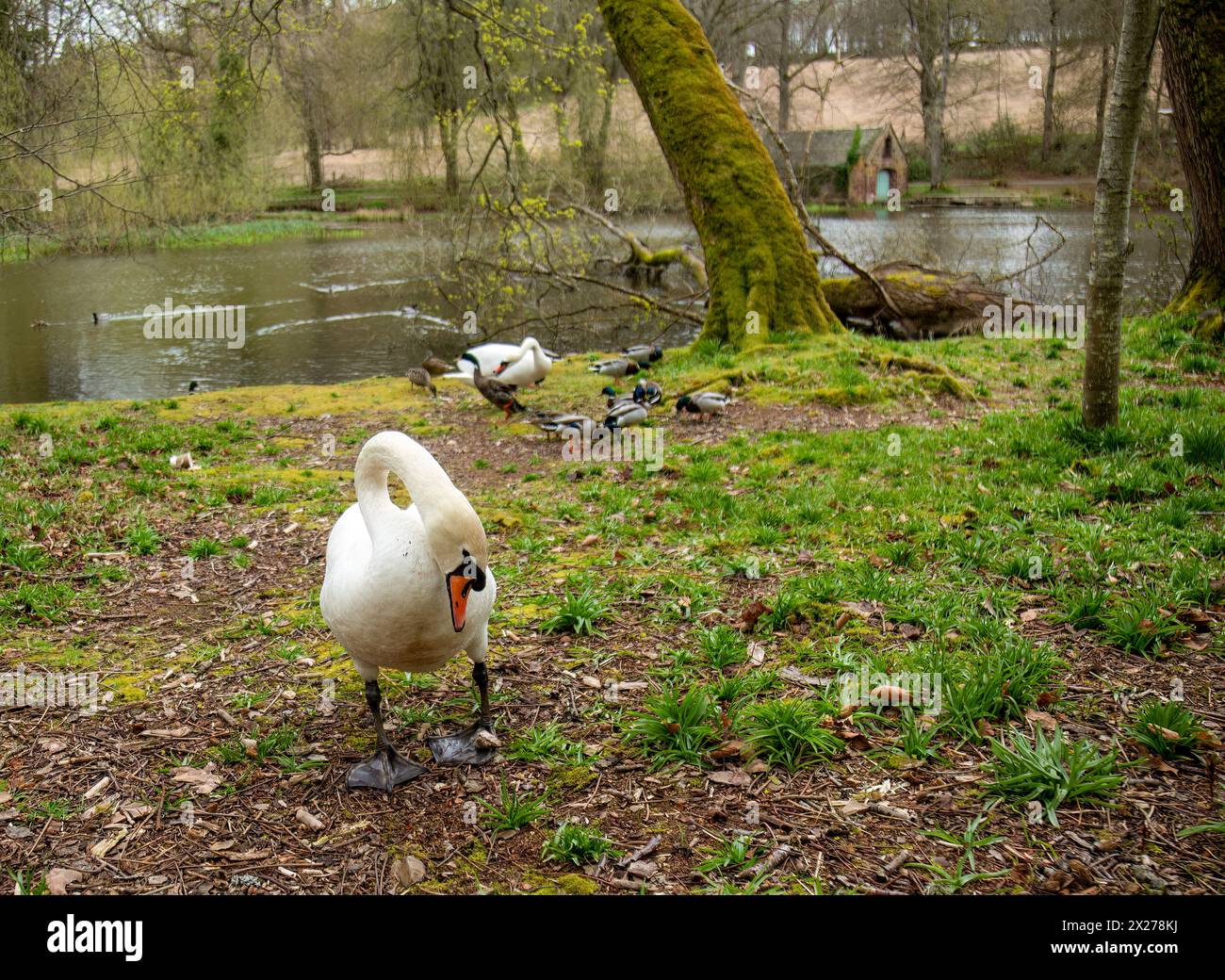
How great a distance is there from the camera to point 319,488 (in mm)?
8953

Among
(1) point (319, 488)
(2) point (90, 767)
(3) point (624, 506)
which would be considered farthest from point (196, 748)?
(1) point (319, 488)

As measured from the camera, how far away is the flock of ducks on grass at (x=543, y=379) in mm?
10336

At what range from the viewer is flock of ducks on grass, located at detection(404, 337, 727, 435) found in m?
10.3

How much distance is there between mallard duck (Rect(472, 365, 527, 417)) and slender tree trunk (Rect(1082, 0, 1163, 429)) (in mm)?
6879

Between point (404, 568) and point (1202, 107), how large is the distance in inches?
443

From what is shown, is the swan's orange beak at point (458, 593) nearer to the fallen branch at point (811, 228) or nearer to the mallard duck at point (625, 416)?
the mallard duck at point (625, 416)

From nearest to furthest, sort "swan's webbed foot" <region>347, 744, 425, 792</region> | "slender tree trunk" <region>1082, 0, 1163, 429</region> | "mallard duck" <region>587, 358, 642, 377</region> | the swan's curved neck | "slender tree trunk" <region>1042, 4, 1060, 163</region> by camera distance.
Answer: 1. the swan's curved neck
2. "swan's webbed foot" <region>347, 744, 425, 792</region>
3. "slender tree trunk" <region>1082, 0, 1163, 429</region>
4. "mallard duck" <region>587, 358, 642, 377</region>
5. "slender tree trunk" <region>1042, 4, 1060, 163</region>

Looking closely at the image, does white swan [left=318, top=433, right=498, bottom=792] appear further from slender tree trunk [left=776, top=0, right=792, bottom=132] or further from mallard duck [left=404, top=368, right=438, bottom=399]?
slender tree trunk [left=776, top=0, right=792, bottom=132]

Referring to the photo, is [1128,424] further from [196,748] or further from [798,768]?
[196,748]

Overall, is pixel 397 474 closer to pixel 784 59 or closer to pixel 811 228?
pixel 811 228

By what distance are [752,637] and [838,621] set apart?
489 mm

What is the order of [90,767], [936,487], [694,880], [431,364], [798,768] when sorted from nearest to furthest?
[694,880] < [798,768] < [90,767] < [936,487] < [431,364]

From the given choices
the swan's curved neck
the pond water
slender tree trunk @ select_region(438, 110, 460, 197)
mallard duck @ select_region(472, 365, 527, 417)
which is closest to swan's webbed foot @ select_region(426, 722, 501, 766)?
the swan's curved neck

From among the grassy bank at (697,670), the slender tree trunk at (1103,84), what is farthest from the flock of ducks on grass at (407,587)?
the slender tree trunk at (1103,84)
